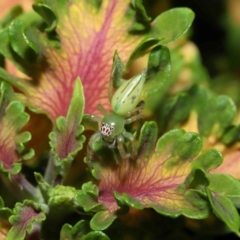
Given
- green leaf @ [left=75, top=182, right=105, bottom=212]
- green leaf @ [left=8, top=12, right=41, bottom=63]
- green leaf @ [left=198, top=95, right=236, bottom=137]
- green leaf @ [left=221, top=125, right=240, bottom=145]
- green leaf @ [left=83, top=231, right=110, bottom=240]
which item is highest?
green leaf @ [left=8, top=12, right=41, bottom=63]

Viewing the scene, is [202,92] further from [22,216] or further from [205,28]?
[205,28]

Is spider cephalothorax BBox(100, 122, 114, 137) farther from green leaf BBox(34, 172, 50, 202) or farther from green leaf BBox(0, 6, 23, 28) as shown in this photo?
green leaf BBox(0, 6, 23, 28)

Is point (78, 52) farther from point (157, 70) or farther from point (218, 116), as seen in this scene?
point (218, 116)

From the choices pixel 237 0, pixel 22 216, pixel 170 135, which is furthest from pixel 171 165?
pixel 237 0

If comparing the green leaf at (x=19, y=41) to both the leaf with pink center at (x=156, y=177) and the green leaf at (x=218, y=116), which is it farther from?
the green leaf at (x=218, y=116)

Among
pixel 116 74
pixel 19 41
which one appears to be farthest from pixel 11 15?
pixel 116 74

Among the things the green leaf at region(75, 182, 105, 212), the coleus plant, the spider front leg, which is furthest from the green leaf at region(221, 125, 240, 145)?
the green leaf at region(75, 182, 105, 212)

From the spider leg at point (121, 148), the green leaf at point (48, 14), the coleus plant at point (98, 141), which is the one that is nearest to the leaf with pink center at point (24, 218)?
the coleus plant at point (98, 141)
